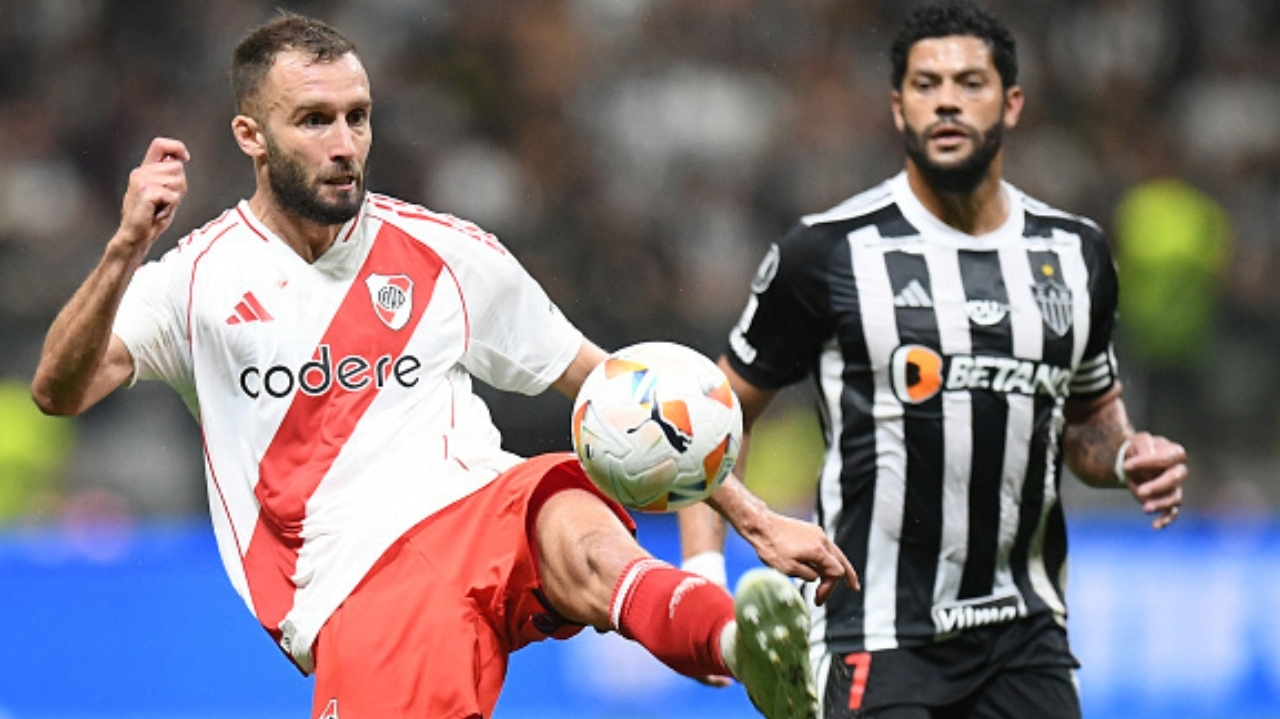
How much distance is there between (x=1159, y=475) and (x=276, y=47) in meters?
2.68

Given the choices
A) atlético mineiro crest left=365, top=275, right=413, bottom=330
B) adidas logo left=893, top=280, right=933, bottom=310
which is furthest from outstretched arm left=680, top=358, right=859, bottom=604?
adidas logo left=893, top=280, right=933, bottom=310

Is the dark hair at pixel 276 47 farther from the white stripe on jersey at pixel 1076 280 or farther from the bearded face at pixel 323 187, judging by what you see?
the white stripe on jersey at pixel 1076 280

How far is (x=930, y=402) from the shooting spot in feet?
19.4

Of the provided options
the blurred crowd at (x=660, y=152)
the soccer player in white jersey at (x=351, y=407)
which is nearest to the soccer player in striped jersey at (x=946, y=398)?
the soccer player in white jersey at (x=351, y=407)

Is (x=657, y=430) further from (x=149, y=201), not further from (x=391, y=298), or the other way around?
(x=149, y=201)

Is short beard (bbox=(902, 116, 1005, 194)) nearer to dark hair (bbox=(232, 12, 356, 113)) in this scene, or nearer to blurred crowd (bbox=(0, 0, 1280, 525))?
dark hair (bbox=(232, 12, 356, 113))

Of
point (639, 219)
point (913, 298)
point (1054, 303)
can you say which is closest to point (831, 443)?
point (913, 298)

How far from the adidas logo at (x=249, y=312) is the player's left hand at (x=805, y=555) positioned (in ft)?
4.50

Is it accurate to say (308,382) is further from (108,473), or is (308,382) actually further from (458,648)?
(108,473)

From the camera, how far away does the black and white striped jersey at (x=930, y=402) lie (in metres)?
5.89

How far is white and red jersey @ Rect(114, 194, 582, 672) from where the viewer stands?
526cm

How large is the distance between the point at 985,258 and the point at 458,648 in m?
2.02

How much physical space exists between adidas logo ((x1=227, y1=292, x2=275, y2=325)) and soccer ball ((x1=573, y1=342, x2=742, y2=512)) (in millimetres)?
875

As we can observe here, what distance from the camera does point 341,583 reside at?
520 cm
